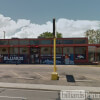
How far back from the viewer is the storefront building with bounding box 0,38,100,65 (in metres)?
26.5

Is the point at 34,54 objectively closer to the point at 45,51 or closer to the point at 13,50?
the point at 45,51

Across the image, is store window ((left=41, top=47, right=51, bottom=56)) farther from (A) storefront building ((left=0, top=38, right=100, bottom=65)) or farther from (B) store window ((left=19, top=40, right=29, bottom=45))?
(B) store window ((left=19, top=40, right=29, bottom=45))

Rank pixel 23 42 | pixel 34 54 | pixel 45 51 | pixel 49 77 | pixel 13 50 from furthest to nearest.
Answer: pixel 13 50 → pixel 23 42 → pixel 34 54 → pixel 45 51 → pixel 49 77

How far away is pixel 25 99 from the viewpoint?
22.9 ft

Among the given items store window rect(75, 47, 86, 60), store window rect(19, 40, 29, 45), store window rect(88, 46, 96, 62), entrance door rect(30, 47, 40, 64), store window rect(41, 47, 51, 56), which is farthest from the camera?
store window rect(88, 46, 96, 62)

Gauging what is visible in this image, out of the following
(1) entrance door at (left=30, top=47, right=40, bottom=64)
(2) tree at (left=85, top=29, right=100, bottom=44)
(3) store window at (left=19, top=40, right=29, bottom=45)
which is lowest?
(1) entrance door at (left=30, top=47, right=40, bottom=64)

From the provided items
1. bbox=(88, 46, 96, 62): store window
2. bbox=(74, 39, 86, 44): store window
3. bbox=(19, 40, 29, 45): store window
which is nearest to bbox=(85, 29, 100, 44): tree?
bbox=(88, 46, 96, 62): store window

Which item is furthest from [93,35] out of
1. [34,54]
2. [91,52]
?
[34,54]

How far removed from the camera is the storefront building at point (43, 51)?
26500 mm

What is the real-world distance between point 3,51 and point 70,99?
24.2m

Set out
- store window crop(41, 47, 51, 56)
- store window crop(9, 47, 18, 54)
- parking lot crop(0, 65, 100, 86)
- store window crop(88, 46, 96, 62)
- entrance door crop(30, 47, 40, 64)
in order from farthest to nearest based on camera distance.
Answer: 1. store window crop(88, 46, 96, 62)
2. store window crop(9, 47, 18, 54)
3. entrance door crop(30, 47, 40, 64)
4. store window crop(41, 47, 51, 56)
5. parking lot crop(0, 65, 100, 86)

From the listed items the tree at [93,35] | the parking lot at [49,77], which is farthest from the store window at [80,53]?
the tree at [93,35]

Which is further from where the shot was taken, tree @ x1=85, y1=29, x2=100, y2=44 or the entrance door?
tree @ x1=85, y1=29, x2=100, y2=44

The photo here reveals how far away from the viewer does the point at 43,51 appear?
2741cm
